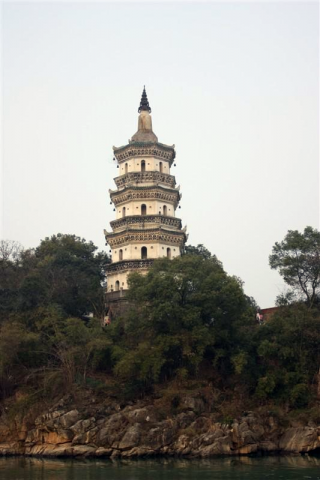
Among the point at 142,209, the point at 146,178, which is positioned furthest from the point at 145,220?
the point at 146,178

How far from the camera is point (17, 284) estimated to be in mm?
41156

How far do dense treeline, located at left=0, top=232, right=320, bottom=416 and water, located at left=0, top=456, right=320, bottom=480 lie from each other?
4.59m

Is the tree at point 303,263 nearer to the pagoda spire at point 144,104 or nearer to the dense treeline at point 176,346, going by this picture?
the dense treeline at point 176,346

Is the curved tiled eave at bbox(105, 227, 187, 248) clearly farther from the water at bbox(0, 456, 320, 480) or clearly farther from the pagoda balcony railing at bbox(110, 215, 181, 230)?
the water at bbox(0, 456, 320, 480)

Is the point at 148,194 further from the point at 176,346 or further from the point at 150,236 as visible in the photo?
the point at 176,346

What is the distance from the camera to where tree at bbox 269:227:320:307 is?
3909 cm

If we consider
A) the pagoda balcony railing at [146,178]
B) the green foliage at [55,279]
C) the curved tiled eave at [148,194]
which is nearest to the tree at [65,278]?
the green foliage at [55,279]

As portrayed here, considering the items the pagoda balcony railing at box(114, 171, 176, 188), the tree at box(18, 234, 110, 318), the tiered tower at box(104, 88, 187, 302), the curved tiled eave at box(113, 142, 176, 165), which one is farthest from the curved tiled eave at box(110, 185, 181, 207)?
the tree at box(18, 234, 110, 318)

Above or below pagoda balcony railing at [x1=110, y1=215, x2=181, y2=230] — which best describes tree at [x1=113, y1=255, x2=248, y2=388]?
below

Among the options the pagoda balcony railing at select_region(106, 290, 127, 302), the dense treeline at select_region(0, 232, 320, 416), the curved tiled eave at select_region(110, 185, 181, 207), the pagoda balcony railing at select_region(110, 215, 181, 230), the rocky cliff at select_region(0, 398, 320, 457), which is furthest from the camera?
the curved tiled eave at select_region(110, 185, 181, 207)

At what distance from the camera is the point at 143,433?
32.0 m

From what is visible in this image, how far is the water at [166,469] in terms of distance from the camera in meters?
26.1

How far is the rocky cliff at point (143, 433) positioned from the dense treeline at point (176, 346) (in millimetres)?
1526

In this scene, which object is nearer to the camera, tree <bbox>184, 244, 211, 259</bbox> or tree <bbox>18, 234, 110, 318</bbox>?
tree <bbox>18, 234, 110, 318</bbox>
